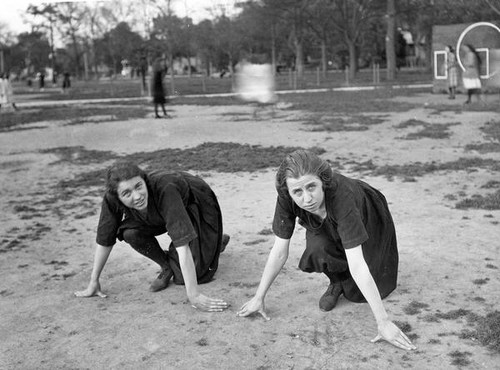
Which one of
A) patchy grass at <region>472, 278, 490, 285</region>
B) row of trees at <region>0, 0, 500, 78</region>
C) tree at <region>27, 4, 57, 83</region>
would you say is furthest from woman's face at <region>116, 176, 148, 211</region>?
tree at <region>27, 4, 57, 83</region>

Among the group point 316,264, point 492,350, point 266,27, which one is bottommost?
point 492,350

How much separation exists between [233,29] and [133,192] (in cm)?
2471

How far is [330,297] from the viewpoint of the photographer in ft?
12.4

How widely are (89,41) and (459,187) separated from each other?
55.4 meters

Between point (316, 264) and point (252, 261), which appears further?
point (252, 261)

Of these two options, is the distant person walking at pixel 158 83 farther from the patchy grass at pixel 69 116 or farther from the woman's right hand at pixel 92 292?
the woman's right hand at pixel 92 292

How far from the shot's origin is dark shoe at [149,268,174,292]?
13.9 feet

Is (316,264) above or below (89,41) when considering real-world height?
below

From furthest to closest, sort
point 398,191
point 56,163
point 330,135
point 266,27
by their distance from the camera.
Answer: point 266,27
point 330,135
point 56,163
point 398,191

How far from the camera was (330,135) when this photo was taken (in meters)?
11.7

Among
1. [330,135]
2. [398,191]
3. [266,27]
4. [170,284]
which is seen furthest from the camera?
[266,27]

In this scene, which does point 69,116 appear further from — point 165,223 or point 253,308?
point 253,308

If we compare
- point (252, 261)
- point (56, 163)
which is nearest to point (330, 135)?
point (56, 163)

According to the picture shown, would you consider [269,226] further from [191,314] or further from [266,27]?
[266,27]
